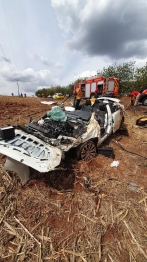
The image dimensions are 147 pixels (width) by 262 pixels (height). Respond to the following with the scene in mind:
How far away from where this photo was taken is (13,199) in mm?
2592

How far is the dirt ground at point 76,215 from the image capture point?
74.2 inches

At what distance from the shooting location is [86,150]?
367 centimetres

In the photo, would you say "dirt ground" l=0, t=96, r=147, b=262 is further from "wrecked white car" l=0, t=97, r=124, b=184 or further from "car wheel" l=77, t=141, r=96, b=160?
"wrecked white car" l=0, t=97, r=124, b=184

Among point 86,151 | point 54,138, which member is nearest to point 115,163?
point 86,151

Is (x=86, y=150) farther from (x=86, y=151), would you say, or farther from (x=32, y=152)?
(x=32, y=152)

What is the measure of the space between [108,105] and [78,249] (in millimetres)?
4272

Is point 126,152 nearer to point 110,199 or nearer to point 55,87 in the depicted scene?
point 110,199

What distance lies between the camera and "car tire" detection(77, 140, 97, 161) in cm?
350

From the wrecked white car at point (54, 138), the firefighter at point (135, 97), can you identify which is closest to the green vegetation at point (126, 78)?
the firefighter at point (135, 97)

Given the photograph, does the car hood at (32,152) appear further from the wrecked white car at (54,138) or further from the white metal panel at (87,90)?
the white metal panel at (87,90)

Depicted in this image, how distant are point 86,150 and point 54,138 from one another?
0.93 meters

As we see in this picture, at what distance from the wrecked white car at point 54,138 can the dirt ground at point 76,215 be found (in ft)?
1.44

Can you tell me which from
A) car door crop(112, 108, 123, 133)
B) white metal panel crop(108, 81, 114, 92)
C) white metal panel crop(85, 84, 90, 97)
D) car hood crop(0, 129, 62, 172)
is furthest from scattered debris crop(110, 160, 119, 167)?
white metal panel crop(85, 84, 90, 97)

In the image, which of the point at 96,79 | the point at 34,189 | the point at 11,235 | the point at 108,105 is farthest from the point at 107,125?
the point at 96,79
